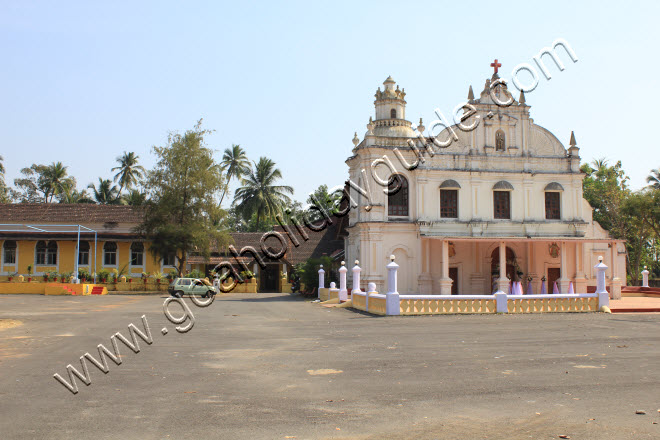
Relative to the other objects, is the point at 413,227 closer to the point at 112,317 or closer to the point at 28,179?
the point at 112,317

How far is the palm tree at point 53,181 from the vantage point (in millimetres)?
61812

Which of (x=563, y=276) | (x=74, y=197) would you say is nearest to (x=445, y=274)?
(x=563, y=276)

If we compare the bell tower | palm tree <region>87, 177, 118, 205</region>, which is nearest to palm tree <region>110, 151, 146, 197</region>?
palm tree <region>87, 177, 118, 205</region>

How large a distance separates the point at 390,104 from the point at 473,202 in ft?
22.3

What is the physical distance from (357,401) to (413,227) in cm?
2224

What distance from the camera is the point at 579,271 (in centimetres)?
2962

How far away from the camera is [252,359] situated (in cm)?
1036

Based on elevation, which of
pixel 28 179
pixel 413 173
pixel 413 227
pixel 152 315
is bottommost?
pixel 152 315

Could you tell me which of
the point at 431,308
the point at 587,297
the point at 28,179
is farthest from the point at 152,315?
the point at 28,179

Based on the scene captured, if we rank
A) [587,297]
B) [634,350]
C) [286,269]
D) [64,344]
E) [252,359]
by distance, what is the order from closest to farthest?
[252,359] → [634,350] → [64,344] → [587,297] → [286,269]

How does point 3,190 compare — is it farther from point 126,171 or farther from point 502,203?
point 502,203

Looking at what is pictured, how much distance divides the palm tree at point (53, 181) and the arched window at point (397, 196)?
44.8 meters

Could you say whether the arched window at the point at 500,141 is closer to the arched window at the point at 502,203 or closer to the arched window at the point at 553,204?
the arched window at the point at 502,203

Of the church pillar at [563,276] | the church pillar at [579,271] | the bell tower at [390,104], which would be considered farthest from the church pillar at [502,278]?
Result: the bell tower at [390,104]
